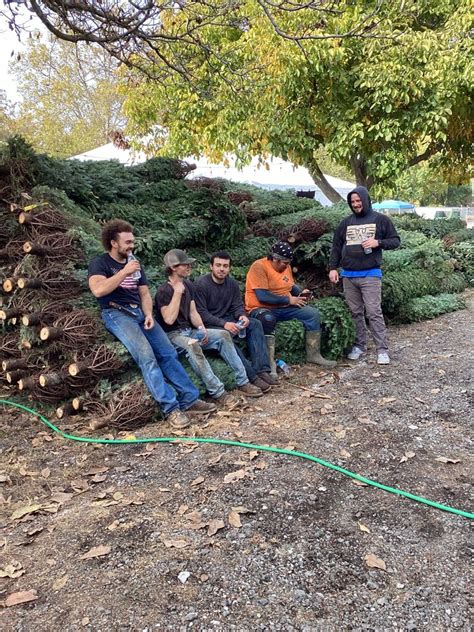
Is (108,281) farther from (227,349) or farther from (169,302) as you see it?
(227,349)

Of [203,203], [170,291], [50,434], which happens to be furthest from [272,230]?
[50,434]

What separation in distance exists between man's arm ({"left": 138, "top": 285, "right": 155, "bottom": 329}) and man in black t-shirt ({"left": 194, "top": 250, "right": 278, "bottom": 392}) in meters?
0.60

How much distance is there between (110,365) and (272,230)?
14.3 ft

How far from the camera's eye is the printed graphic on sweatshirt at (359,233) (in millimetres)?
5922

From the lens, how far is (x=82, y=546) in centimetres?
288

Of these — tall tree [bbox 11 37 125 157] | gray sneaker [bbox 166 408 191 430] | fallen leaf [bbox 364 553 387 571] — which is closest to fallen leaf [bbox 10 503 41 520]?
gray sneaker [bbox 166 408 191 430]

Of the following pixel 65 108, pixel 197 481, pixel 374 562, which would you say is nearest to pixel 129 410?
pixel 197 481

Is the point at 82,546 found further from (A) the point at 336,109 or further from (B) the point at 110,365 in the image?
(A) the point at 336,109

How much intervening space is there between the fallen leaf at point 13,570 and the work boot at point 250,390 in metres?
2.71

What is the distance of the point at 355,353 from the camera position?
626 centimetres

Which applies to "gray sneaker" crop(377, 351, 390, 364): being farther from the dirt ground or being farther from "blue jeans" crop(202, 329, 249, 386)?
"blue jeans" crop(202, 329, 249, 386)

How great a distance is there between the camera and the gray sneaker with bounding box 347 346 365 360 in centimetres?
623

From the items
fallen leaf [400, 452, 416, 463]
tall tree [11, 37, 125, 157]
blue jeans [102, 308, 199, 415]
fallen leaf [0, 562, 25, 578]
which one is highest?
tall tree [11, 37, 125, 157]

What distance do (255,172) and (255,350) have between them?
1096 cm
